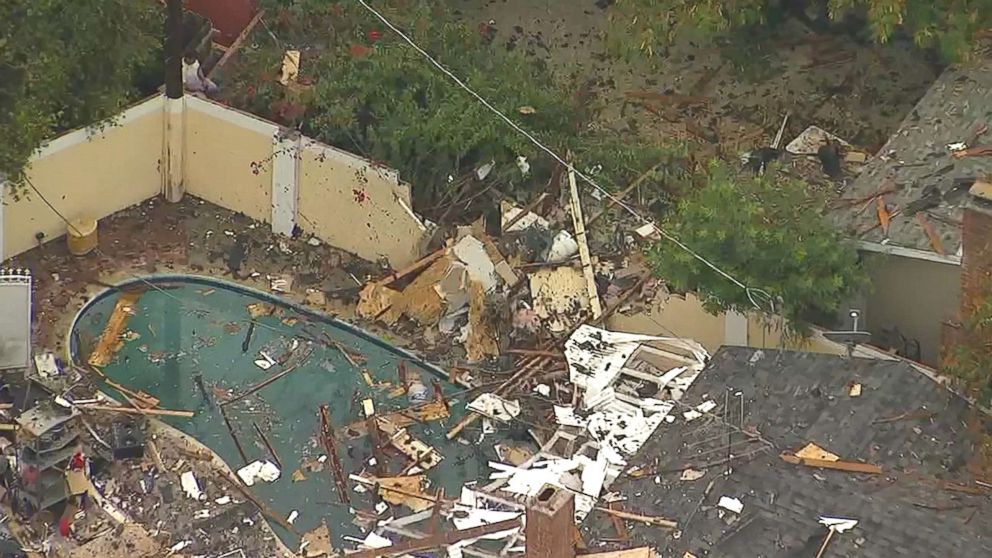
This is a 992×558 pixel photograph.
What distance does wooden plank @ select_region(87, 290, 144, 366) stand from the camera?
76.2 ft

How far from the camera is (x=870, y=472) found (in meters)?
17.2

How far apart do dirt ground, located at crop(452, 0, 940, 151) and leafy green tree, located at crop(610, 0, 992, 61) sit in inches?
77.2

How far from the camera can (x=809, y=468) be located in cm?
1722

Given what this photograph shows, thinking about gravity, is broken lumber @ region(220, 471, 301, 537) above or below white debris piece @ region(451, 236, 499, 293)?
below

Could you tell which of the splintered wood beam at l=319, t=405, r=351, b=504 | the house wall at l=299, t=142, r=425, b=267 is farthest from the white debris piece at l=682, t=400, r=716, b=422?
the house wall at l=299, t=142, r=425, b=267

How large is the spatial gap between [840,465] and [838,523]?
1094 mm

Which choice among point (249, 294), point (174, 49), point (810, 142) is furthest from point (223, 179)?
point (810, 142)

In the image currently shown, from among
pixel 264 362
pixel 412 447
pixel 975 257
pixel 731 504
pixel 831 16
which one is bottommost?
pixel 264 362

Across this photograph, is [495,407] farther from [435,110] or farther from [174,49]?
[174,49]

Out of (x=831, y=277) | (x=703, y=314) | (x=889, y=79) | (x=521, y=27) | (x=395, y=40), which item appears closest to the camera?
(x=831, y=277)

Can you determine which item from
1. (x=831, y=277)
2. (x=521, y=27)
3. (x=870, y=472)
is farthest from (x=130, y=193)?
(x=870, y=472)

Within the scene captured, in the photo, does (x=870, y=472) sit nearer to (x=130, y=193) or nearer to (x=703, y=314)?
(x=703, y=314)

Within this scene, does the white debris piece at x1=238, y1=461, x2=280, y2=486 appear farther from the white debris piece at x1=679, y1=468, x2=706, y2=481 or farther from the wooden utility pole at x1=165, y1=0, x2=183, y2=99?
the wooden utility pole at x1=165, y1=0, x2=183, y2=99

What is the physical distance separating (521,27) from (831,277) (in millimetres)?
12015
